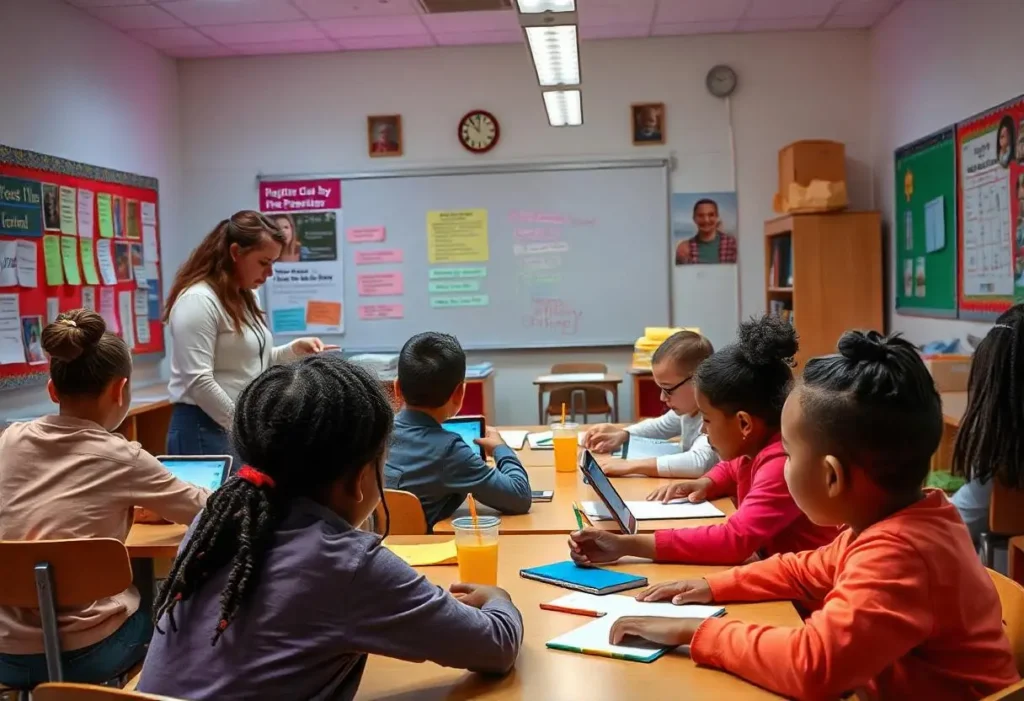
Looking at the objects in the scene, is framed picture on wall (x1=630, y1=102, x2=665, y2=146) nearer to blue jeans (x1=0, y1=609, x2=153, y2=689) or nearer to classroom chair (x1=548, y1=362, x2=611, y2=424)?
classroom chair (x1=548, y1=362, x2=611, y2=424)

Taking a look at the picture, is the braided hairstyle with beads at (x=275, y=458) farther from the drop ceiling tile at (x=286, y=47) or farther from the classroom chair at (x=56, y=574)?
the drop ceiling tile at (x=286, y=47)

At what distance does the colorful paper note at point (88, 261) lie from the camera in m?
4.75

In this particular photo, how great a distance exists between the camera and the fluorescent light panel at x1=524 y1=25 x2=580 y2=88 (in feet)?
10.0

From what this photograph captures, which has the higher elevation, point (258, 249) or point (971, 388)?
point (258, 249)

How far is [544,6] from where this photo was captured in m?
2.71

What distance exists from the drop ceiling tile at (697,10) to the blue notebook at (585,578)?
13.3 feet

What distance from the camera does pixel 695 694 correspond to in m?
1.24

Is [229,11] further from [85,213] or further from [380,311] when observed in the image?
[380,311]

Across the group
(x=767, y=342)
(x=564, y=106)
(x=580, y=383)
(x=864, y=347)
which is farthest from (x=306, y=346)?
(x=864, y=347)

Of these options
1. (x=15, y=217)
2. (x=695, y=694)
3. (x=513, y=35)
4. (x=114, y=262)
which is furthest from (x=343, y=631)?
(x=513, y=35)

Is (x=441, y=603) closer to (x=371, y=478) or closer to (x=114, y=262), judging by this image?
(x=371, y=478)

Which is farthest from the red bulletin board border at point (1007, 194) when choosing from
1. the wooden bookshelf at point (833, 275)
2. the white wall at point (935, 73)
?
the wooden bookshelf at point (833, 275)

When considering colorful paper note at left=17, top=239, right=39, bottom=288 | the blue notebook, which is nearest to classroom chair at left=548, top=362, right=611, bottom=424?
colorful paper note at left=17, top=239, right=39, bottom=288

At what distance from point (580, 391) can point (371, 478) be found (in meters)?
4.14
